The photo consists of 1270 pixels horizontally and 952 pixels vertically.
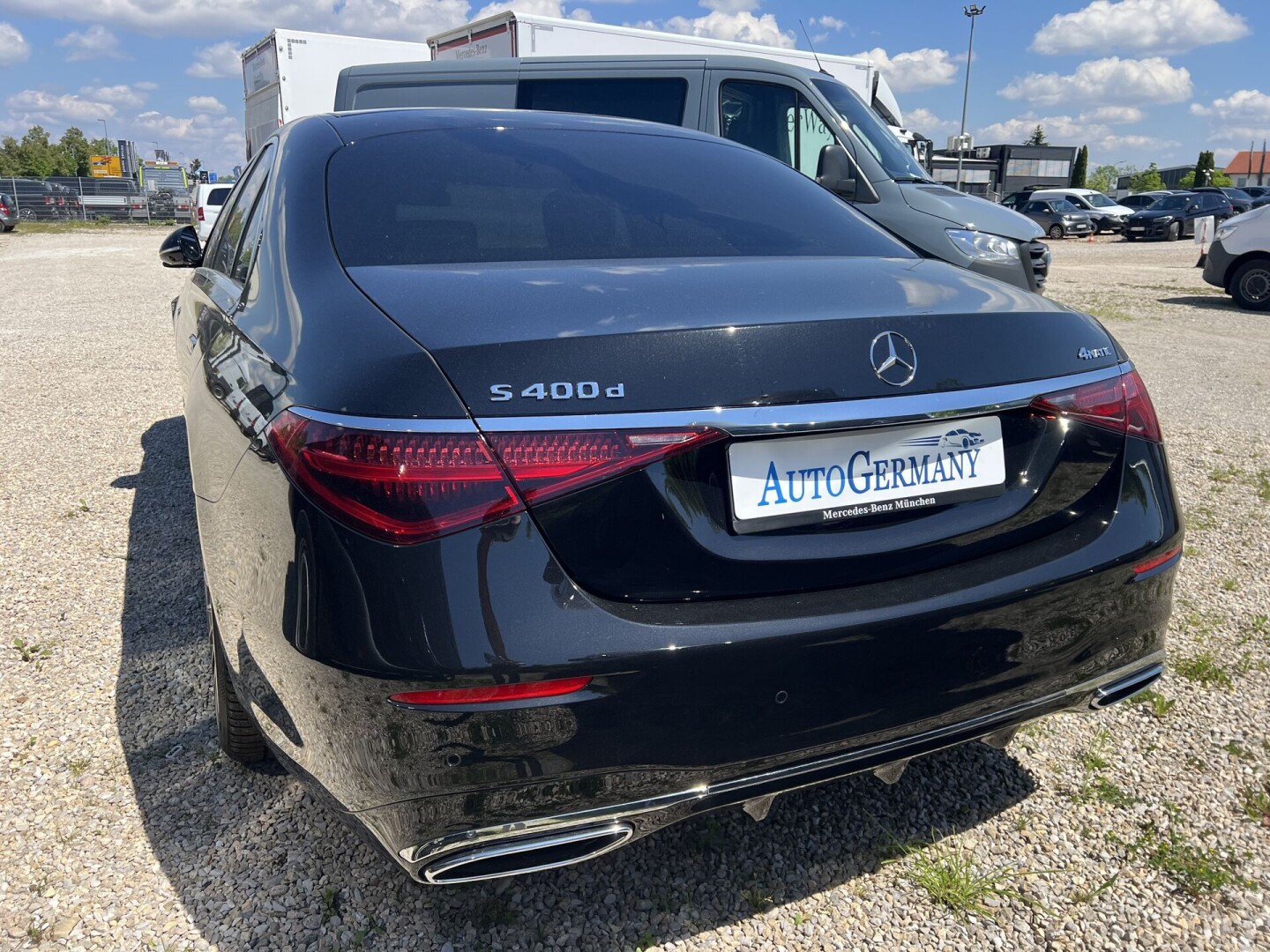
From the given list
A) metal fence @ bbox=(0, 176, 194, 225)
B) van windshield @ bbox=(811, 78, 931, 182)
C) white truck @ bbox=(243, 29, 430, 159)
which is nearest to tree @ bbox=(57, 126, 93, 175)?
metal fence @ bbox=(0, 176, 194, 225)

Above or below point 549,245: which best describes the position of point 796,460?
below

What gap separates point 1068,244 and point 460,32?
27.1m

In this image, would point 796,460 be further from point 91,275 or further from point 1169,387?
point 91,275

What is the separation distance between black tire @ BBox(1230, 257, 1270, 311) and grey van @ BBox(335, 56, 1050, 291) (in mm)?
7845

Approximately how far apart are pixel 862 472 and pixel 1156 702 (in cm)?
181

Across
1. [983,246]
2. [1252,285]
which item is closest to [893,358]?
[983,246]

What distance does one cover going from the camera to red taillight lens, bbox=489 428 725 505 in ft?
4.88

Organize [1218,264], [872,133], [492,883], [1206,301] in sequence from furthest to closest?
1. [1206,301]
2. [1218,264]
3. [872,133]
4. [492,883]

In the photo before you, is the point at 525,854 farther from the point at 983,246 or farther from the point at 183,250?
the point at 983,246

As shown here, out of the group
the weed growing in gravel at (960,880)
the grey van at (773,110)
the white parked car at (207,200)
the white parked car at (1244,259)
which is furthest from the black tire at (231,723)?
the white parked car at (207,200)

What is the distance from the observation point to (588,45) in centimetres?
1055

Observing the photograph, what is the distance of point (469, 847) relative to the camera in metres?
1.57

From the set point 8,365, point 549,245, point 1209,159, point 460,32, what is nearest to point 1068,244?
point 460,32

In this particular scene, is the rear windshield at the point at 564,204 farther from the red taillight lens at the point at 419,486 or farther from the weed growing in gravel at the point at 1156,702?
the weed growing in gravel at the point at 1156,702
